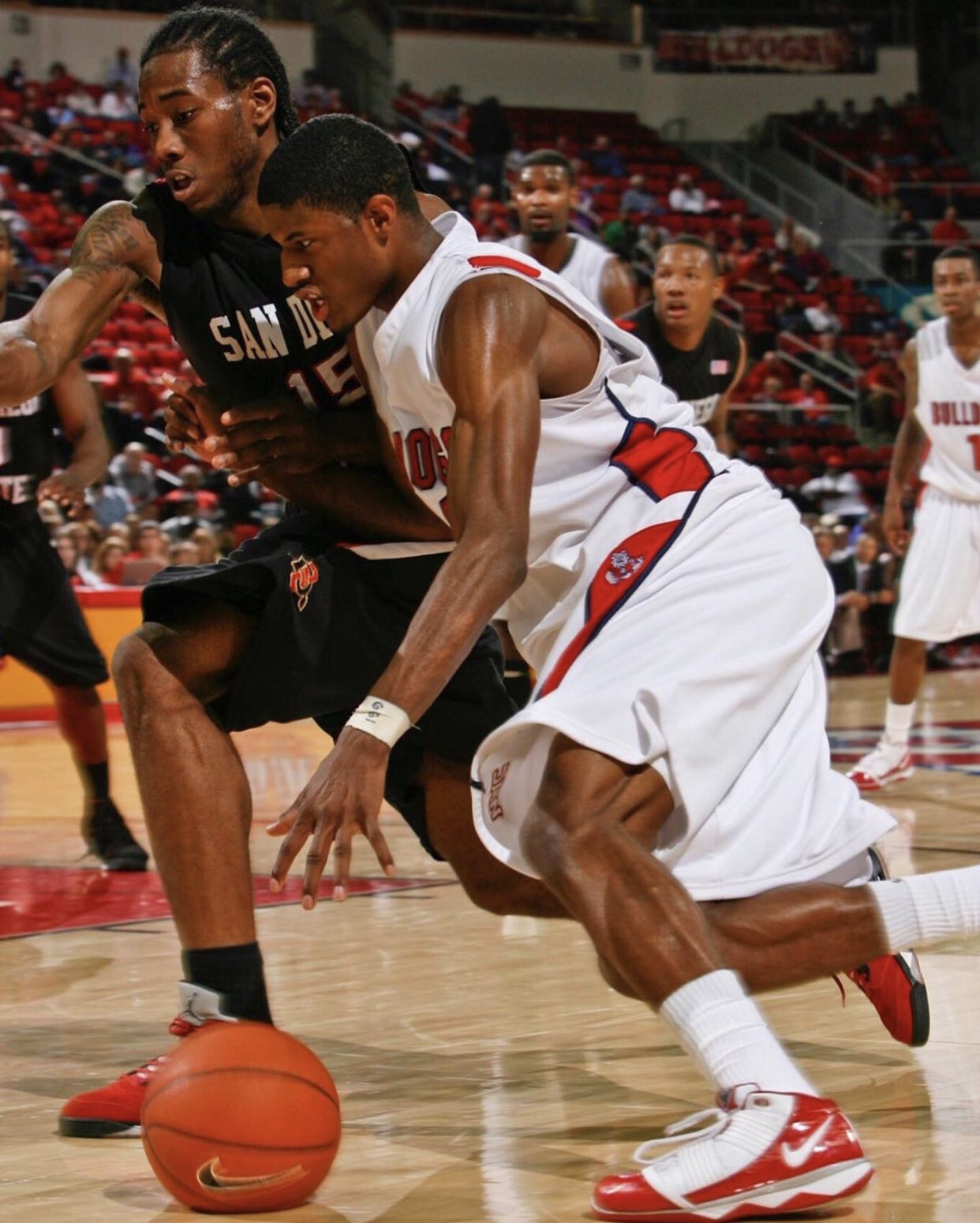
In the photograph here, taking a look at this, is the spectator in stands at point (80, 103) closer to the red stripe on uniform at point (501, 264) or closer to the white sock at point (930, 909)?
the red stripe on uniform at point (501, 264)

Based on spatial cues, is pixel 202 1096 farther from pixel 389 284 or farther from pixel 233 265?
pixel 233 265

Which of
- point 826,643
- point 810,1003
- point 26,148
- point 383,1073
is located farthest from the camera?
point 26,148

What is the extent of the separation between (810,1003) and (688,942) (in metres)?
1.45

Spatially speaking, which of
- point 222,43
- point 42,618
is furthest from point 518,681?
point 222,43

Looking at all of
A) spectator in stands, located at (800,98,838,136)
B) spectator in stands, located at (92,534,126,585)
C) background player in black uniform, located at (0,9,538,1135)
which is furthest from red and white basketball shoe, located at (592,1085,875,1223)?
spectator in stands, located at (800,98,838,136)

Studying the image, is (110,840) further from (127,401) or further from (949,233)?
(949,233)

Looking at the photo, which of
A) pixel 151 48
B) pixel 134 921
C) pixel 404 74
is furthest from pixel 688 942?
pixel 404 74

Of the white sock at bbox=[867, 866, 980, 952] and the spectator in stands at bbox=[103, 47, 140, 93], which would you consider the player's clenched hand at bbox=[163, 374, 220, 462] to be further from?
the spectator in stands at bbox=[103, 47, 140, 93]

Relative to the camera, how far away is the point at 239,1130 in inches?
110

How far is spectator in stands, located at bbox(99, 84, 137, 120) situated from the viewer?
69.6 ft

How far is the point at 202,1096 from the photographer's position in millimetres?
2828

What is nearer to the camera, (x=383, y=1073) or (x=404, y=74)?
(x=383, y=1073)

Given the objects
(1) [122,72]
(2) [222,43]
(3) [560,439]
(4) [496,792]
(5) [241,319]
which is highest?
(1) [122,72]

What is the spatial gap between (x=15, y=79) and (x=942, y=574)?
1545 cm
